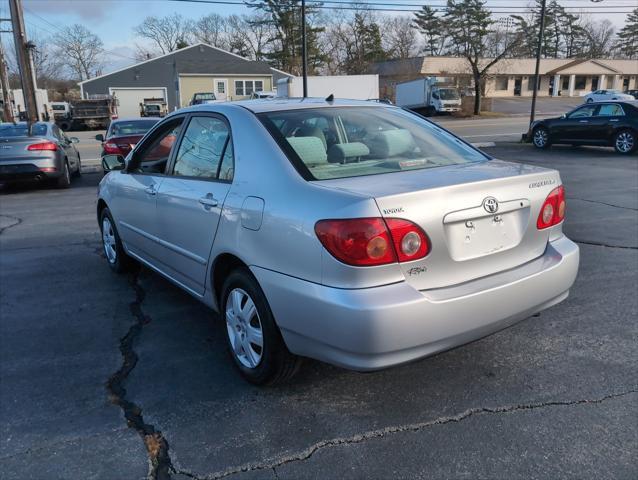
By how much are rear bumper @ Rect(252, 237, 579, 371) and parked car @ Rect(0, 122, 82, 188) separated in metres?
9.54

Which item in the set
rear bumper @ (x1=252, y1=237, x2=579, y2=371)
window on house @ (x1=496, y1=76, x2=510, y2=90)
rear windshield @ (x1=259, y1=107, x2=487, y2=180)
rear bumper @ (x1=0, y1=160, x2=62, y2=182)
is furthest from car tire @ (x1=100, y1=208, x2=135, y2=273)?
window on house @ (x1=496, y1=76, x2=510, y2=90)

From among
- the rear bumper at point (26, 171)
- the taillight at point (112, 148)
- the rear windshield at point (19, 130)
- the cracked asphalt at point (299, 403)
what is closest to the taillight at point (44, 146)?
the rear bumper at point (26, 171)

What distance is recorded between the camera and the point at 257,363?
3.17 metres

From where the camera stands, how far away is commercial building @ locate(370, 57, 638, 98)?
61.3 meters

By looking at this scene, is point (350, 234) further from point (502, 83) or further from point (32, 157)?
point (502, 83)

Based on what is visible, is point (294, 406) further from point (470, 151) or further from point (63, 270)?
point (63, 270)

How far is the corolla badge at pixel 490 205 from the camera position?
2.79 m

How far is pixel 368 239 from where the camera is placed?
2.50m

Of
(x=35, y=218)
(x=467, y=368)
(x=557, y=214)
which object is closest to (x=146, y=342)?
(x=467, y=368)

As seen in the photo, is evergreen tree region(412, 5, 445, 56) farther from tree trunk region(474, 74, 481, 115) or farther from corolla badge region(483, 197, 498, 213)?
corolla badge region(483, 197, 498, 213)

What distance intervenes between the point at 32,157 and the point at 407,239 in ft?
33.7

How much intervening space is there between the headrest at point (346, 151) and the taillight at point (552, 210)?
1.06 meters

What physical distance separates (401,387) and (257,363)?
85cm

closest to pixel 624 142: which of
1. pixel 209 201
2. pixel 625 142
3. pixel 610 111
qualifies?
pixel 625 142
